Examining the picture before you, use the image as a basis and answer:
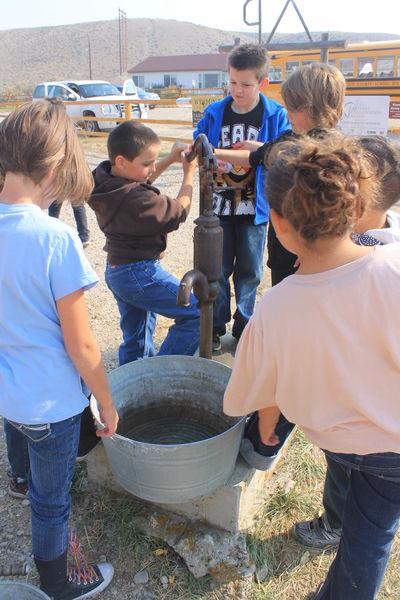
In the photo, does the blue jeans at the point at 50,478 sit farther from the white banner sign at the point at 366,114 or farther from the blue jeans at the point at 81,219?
the white banner sign at the point at 366,114

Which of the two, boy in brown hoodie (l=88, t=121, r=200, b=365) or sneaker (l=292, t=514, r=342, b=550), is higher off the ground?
boy in brown hoodie (l=88, t=121, r=200, b=365)

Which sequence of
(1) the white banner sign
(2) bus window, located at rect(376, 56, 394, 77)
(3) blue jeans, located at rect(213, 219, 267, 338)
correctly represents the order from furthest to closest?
1. (2) bus window, located at rect(376, 56, 394, 77)
2. (1) the white banner sign
3. (3) blue jeans, located at rect(213, 219, 267, 338)

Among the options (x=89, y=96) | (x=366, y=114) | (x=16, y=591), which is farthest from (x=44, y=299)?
(x=89, y=96)

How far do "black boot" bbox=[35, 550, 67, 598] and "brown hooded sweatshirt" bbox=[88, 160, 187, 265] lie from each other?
1.12 meters

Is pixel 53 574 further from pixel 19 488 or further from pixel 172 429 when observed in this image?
pixel 172 429

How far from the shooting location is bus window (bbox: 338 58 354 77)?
12445mm

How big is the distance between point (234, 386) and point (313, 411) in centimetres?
23

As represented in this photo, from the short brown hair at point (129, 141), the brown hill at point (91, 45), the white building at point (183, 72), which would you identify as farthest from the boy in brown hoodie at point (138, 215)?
the brown hill at point (91, 45)

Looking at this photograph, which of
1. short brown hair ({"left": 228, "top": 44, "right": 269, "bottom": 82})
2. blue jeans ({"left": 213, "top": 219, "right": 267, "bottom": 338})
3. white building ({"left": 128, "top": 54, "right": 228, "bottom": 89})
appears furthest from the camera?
white building ({"left": 128, "top": 54, "right": 228, "bottom": 89})

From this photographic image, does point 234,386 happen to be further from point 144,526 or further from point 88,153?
point 88,153

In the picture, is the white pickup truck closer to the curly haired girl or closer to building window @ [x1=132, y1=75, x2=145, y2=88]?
the curly haired girl

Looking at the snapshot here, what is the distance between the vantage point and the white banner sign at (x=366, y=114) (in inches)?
247

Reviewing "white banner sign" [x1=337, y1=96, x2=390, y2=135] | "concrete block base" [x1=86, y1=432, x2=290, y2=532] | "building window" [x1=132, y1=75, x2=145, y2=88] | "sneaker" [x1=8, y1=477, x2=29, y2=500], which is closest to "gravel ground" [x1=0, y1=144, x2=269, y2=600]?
"sneaker" [x1=8, y1=477, x2=29, y2=500]

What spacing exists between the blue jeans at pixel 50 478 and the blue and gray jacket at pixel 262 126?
1.48 metres
